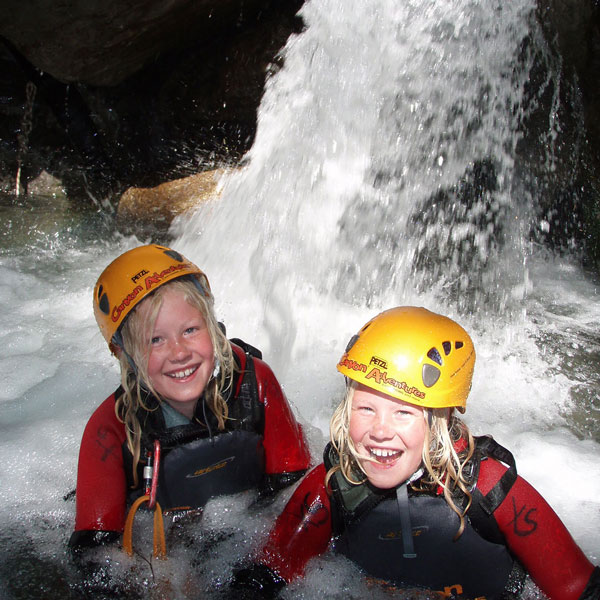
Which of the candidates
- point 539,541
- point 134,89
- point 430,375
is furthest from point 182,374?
point 134,89

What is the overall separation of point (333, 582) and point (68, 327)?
3782mm

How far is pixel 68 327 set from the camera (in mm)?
5422

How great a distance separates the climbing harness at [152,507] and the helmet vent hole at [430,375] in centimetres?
133

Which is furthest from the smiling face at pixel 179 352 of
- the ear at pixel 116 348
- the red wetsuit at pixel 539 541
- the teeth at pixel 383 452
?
the red wetsuit at pixel 539 541

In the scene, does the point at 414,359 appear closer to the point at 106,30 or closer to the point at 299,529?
the point at 299,529

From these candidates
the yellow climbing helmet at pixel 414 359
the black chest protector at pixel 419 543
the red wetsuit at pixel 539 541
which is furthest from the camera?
the black chest protector at pixel 419 543

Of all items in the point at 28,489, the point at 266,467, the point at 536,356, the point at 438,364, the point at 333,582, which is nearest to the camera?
the point at 438,364

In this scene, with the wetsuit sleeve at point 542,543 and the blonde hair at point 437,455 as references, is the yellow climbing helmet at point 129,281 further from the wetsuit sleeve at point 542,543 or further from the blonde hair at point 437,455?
the wetsuit sleeve at point 542,543

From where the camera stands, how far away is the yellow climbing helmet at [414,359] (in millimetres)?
2336

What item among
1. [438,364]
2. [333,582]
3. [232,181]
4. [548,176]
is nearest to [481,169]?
[548,176]

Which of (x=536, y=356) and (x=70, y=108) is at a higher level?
(x=70, y=108)

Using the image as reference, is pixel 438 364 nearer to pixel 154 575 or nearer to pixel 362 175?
pixel 154 575

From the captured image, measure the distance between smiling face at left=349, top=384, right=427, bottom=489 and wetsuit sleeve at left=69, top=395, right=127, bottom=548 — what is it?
1.18 meters

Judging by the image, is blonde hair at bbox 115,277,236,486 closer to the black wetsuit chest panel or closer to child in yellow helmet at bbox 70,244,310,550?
child in yellow helmet at bbox 70,244,310,550
